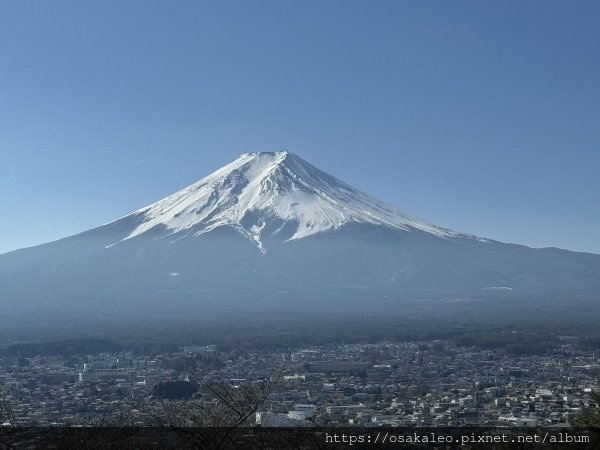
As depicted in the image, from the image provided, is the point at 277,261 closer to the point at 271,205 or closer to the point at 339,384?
the point at 271,205

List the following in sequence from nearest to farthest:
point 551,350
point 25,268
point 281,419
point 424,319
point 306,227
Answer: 1. point 281,419
2. point 551,350
3. point 424,319
4. point 25,268
5. point 306,227

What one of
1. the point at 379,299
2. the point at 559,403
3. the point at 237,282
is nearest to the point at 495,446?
the point at 559,403

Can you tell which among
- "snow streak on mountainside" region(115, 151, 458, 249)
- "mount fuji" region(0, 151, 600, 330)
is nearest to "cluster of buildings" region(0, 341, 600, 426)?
"mount fuji" region(0, 151, 600, 330)

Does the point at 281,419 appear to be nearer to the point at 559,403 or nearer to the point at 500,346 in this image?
the point at 559,403

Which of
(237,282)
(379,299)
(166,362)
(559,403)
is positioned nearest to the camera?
(559,403)

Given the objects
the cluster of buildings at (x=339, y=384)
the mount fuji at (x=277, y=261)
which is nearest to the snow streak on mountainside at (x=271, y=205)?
the mount fuji at (x=277, y=261)

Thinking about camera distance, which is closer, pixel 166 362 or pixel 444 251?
pixel 166 362

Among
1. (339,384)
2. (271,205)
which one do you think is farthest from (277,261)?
(339,384)
